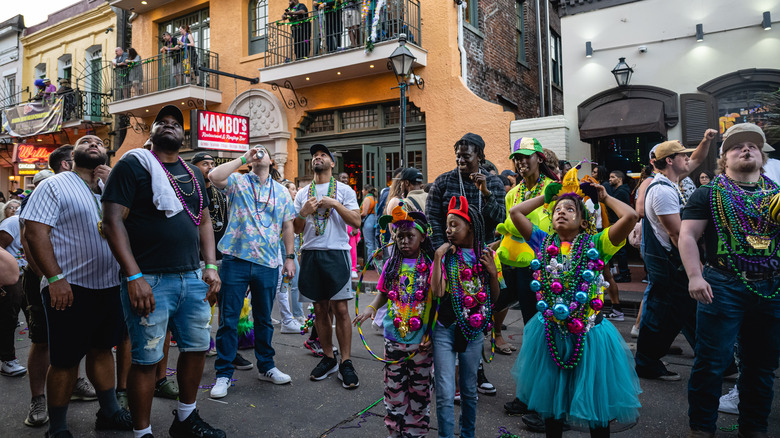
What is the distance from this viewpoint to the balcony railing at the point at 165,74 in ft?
48.2

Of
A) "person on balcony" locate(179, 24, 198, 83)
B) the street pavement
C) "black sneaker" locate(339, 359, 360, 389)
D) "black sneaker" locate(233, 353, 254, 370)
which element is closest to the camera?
the street pavement

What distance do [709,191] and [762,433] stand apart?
1524 mm

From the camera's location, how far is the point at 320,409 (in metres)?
3.82

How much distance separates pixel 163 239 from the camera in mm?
3084

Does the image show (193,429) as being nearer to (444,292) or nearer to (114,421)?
(114,421)

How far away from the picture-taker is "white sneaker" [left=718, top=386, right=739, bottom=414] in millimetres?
3664

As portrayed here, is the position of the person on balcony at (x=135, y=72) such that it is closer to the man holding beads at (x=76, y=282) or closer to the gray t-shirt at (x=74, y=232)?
the man holding beads at (x=76, y=282)

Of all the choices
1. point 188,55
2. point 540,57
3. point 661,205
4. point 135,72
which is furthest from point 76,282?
point 135,72

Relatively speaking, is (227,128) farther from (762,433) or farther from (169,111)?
(762,433)

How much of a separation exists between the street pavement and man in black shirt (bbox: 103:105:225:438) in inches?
17.9

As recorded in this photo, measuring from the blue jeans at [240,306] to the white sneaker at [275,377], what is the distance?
50 millimetres

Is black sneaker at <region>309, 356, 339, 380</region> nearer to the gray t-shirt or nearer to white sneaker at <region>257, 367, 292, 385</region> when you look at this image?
white sneaker at <region>257, 367, 292, 385</region>

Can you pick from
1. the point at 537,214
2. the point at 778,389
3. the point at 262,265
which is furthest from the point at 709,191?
the point at 262,265

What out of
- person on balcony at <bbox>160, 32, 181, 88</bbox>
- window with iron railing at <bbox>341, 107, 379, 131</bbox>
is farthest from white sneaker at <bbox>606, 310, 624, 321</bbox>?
person on balcony at <bbox>160, 32, 181, 88</bbox>
